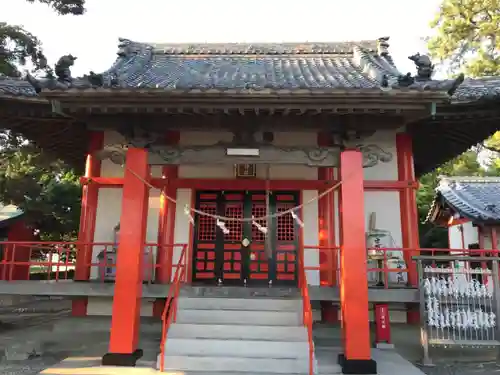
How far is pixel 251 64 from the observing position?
11359 mm

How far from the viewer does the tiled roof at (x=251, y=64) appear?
8.72 metres

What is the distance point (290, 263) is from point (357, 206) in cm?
306

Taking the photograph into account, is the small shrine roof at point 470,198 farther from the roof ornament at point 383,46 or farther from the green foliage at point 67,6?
the green foliage at point 67,6

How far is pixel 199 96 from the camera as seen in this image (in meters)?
6.33

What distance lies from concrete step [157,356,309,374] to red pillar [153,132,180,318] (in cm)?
284

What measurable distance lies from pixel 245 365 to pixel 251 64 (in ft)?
26.6

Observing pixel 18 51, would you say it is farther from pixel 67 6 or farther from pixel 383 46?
pixel 383 46

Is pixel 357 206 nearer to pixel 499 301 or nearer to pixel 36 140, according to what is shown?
pixel 499 301

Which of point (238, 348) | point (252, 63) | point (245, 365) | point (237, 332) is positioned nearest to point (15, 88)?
point (252, 63)

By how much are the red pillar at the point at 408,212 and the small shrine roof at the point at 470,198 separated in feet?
18.6

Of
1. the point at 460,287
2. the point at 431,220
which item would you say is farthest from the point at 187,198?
the point at 431,220

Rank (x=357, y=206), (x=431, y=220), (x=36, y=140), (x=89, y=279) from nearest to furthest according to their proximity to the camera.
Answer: (x=357, y=206)
(x=89, y=279)
(x=36, y=140)
(x=431, y=220)

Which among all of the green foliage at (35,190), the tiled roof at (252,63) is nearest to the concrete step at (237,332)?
the tiled roof at (252,63)

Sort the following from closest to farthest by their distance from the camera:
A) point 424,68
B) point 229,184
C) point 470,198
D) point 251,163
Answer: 1. point 424,68
2. point 251,163
3. point 229,184
4. point 470,198
